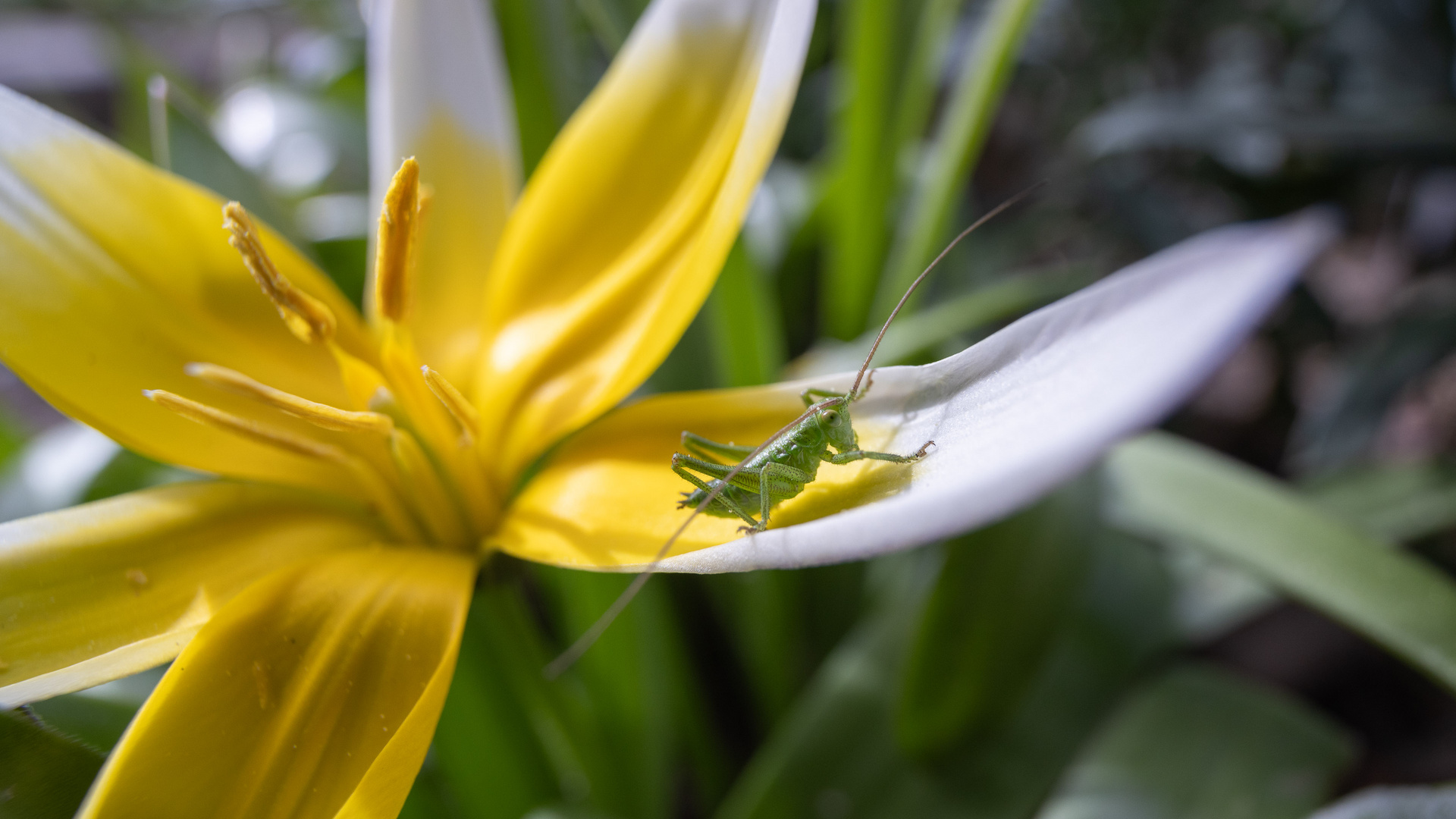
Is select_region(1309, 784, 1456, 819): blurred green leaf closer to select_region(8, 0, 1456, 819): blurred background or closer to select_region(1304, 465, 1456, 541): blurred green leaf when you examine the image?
select_region(8, 0, 1456, 819): blurred background

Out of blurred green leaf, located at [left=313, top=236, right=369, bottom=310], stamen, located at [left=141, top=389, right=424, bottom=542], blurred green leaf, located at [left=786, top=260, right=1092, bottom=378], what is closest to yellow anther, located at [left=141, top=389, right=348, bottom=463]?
stamen, located at [left=141, top=389, right=424, bottom=542]

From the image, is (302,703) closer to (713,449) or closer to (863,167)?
(713,449)

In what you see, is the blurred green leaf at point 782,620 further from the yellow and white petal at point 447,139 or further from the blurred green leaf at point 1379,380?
the blurred green leaf at point 1379,380

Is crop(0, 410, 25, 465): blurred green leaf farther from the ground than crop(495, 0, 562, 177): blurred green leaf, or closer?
closer

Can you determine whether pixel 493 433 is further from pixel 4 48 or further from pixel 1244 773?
pixel 4 48

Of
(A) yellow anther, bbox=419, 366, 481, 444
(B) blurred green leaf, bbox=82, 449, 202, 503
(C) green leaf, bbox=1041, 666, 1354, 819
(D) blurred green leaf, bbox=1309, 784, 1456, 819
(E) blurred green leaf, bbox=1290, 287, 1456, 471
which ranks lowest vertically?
(D) blurred green leaf, bbox=1309, 784, 1456, 819
